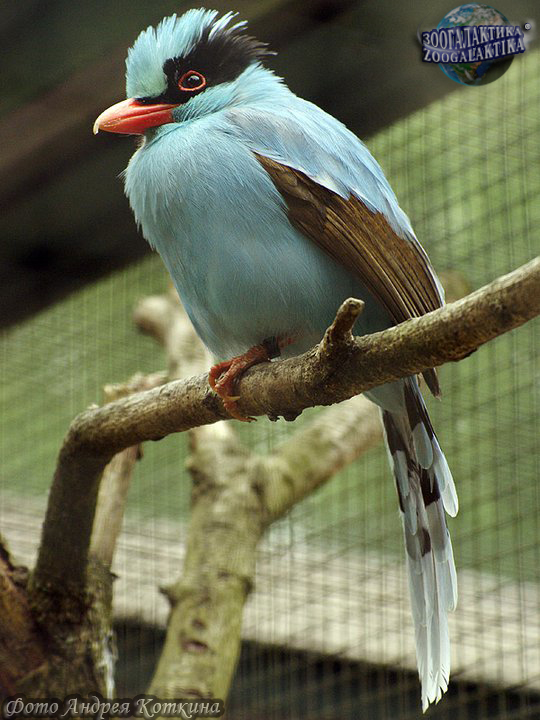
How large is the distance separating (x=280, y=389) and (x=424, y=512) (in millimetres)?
533

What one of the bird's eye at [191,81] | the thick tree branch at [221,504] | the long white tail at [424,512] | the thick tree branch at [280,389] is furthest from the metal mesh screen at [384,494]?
the thick tree branch at [280,389]

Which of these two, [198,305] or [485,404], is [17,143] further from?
[485,404]

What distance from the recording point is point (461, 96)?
105 inches

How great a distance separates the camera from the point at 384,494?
3.62 meters

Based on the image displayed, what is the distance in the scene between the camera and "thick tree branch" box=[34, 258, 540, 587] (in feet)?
4.31

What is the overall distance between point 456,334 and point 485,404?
197 centimetres

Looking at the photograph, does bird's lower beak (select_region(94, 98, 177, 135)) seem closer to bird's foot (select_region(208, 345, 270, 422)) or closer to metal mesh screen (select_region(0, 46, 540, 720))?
bird's foot (select_region(208, 345, 270, 422))

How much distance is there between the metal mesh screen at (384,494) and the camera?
9.45 ft

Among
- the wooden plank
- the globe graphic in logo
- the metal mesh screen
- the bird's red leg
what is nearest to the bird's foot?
the bird's red leg

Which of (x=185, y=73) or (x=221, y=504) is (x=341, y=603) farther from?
(x=185, y=73)

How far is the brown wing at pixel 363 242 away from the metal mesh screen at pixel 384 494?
793 mm

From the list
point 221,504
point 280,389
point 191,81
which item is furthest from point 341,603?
point 191,81

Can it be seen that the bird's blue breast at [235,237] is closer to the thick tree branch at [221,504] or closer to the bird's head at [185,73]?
the bird's head at [185,73]

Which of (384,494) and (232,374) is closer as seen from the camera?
(232,374)
